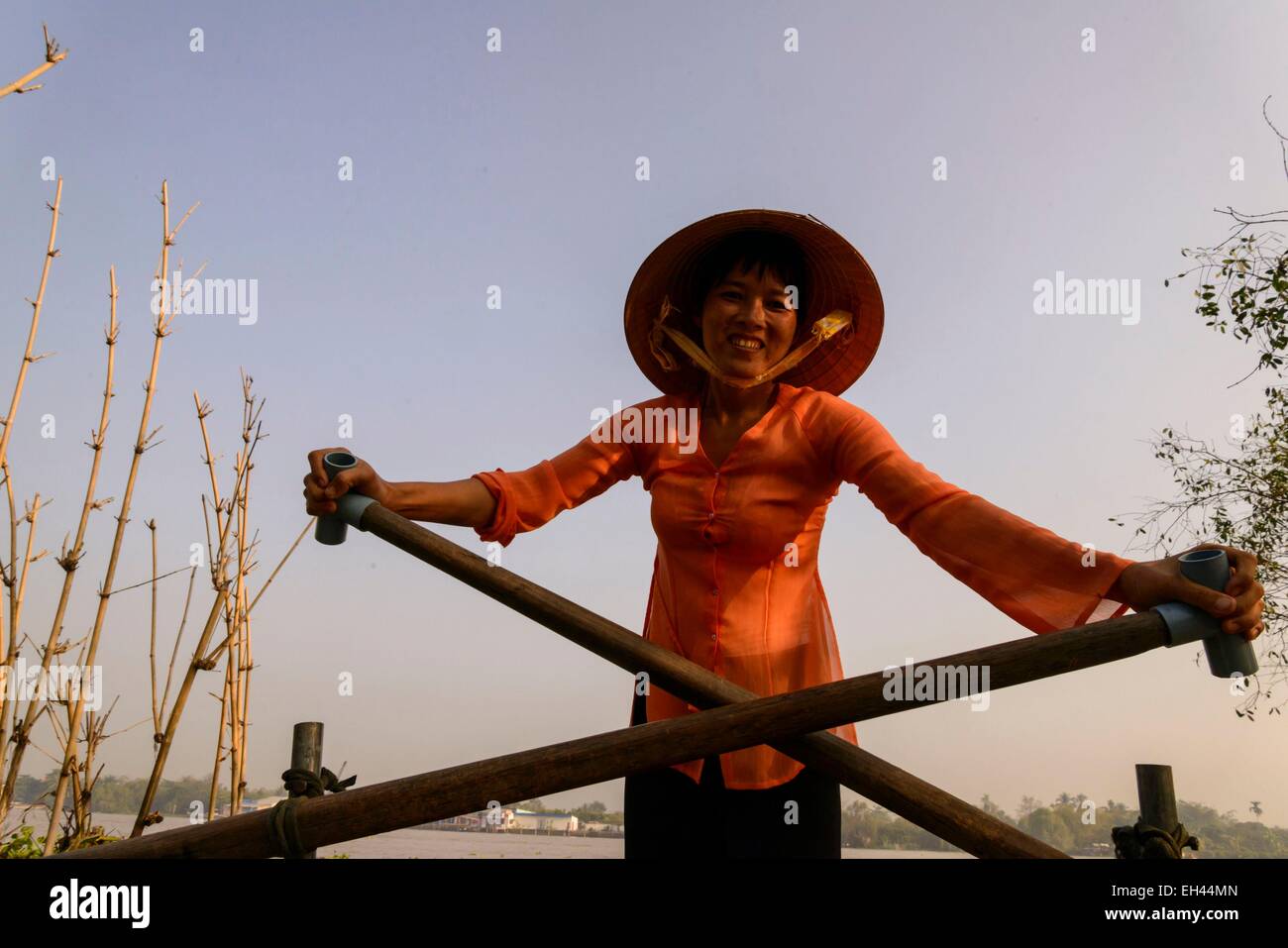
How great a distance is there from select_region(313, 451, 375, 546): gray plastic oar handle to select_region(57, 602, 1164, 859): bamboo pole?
0.79 m

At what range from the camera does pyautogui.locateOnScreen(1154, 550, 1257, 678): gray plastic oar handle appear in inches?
71.6

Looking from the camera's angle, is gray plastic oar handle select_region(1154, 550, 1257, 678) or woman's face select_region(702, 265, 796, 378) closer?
gray plastic oar handle select_region(1154, 550, 1257, 678)

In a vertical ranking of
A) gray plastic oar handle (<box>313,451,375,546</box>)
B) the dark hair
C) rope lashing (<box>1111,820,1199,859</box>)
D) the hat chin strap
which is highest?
the dark hair

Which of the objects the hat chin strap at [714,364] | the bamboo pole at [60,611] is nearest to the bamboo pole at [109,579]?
the bamboo pole at [60,611]

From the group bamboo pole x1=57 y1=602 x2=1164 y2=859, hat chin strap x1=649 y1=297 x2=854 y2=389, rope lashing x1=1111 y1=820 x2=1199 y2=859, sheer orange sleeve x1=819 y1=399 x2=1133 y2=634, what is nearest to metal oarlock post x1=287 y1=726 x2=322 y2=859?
bamboo pole x1=57 y1=602 x2=1164 y2=859

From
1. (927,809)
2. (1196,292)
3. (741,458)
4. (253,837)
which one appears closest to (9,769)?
(253,837)

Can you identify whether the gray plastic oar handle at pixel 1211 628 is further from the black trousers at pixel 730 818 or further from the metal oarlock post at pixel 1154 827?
the black trousers at pixel 730 818

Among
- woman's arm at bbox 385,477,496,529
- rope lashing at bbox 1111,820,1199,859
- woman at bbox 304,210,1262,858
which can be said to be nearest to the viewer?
woman at bbox 304,210,1262,858

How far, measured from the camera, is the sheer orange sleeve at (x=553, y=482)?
8.93 feet

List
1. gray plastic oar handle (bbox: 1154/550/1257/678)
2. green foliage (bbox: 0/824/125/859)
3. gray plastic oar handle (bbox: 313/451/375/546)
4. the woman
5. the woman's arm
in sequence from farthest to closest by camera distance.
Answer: green foliage (bbox: 0/824/125/859) → the woman's arm → gray plastic oar handle (bbox: 313/451/375/546) → the woman → gray plastic oar handle (bbox: 1154/550/1257/678)

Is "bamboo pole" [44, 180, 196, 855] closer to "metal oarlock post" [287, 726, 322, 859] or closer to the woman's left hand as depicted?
"metal oarlock post" [287, 726, 322, 859]
